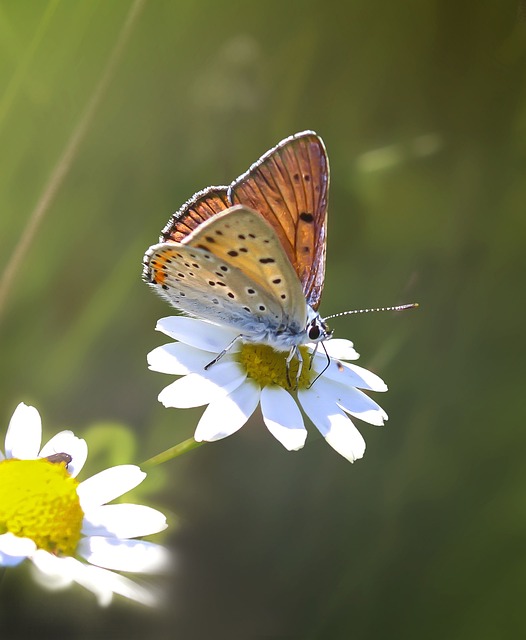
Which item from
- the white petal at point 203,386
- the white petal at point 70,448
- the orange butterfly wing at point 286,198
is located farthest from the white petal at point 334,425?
the white petal at point 70,448

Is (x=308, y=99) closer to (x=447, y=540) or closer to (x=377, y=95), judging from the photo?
(x=377, y=95)

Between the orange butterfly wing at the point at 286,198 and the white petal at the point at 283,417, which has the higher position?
the orange butterfly wing at the point at 286,198

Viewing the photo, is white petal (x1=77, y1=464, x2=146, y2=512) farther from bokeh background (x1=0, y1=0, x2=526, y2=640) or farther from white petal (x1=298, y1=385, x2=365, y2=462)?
white petal (x1=298, y1=385, x2=365, y2=462)

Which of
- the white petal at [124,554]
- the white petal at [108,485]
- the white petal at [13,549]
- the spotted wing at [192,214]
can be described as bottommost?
the white petal at [13,549]

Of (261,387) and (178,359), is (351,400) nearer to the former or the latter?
(261,387)

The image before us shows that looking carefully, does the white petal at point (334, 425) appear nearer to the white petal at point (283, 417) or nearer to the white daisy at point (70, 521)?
the white petal at point (283, 417)

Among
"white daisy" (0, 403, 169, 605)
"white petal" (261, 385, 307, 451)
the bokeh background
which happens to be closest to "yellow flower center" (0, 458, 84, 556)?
"white daisy" (0, 403, 169, 605)
